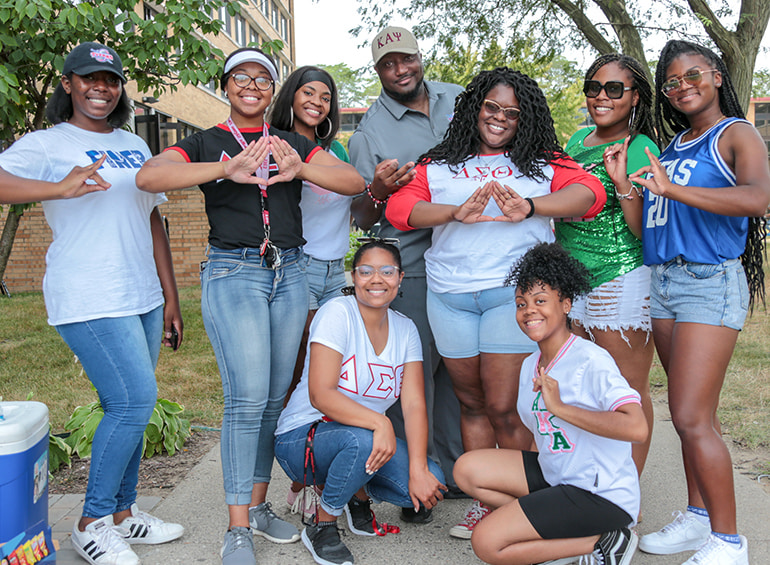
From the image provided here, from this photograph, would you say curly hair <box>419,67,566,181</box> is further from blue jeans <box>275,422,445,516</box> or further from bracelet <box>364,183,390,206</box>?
blue jeans <box>275,422,445,516</box>

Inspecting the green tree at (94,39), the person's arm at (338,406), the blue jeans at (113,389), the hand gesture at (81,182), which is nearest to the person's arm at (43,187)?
the hand gesture at (81,182)

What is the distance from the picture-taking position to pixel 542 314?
2.69 m

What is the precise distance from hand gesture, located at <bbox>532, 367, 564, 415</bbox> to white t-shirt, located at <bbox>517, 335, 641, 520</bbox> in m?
0.10

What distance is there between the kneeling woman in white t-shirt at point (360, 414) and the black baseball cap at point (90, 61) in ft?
4.49

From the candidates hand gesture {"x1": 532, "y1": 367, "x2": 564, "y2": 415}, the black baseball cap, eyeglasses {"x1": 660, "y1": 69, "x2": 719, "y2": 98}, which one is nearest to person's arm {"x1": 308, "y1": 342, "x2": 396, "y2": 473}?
hand gesture {"x1": 532, "y1": 367, "x2": 564, "y2": 415}

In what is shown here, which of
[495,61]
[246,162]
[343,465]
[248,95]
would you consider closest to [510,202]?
[246,162]

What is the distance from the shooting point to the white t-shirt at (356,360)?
304 cm

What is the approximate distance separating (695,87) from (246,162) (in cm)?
191

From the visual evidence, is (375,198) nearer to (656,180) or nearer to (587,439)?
(656,180)

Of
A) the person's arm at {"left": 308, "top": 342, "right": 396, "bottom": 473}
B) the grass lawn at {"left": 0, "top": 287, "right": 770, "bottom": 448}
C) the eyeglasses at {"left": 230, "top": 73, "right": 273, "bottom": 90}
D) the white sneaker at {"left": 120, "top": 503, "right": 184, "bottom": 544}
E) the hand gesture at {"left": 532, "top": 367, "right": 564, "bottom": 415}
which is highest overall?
the eyeglasses at {"left": 230, "top": 73, "right": 273, "bottom": 90}

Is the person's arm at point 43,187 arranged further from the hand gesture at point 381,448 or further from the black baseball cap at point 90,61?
the hand gesture at point 381,448

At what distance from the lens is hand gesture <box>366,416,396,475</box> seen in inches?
113

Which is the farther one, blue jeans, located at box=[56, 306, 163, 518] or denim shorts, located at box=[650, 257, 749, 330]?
blue jeans, located at box=[56, 306, 163, 518]

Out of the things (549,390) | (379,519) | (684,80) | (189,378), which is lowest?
(189,378)
